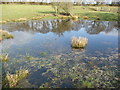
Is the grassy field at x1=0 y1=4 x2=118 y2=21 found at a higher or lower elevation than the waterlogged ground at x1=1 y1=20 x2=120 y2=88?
higher

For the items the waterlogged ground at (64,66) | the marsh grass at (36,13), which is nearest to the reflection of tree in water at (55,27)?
the marsh grass at (36,13)

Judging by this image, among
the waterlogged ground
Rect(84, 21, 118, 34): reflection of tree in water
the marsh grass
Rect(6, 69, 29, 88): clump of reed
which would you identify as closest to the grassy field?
the marsh grass

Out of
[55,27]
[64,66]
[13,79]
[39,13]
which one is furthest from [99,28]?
[39,13]

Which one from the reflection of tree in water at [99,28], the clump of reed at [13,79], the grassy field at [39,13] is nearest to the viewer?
the clump of reed at [13,79]

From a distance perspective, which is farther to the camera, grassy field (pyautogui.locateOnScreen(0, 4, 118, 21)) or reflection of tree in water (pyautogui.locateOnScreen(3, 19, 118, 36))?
grassy field (pyautogui.locateOnScreen(0, 4, 118, 21))

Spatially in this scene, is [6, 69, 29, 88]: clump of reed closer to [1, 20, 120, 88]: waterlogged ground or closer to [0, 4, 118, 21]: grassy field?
[1, 20, 120, 88]: waterlogged ground

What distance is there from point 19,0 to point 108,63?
293ft

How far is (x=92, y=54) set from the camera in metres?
13.5

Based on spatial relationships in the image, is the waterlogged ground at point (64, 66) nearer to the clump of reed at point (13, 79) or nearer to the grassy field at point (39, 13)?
the clump of reed at point (13, 79)

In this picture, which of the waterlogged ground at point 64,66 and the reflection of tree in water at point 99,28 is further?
the reflection of tree in water at point 99,28

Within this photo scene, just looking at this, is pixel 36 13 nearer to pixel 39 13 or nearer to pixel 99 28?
pixel 39 13

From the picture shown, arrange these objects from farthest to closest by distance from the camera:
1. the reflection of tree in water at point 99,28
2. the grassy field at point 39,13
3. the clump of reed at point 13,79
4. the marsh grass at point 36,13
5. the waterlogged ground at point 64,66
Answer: the grassy field at point 39,13
the marsh grass at point 36,13
the reflection of tree in water at point 99,28
the waterlogged ground at point 64,66
the clump of reed at point 13,79

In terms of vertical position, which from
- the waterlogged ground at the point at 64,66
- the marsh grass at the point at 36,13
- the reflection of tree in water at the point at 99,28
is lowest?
the waterlogged ground at the point at 64,66

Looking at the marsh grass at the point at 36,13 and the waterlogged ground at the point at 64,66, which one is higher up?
the marsh grass at the point at 36,13
